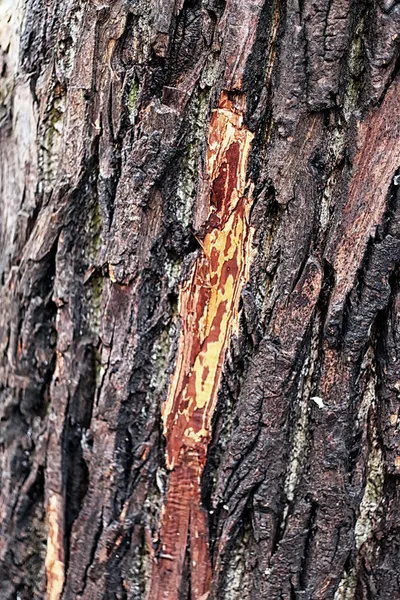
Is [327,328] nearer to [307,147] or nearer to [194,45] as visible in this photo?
[307,147]

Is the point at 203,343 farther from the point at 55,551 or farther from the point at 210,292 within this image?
the point at 55,551

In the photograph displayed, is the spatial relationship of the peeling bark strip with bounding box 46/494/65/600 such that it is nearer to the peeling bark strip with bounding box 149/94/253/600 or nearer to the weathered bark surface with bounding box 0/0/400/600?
the weathered bark surface with bounding box 0/0/400/600

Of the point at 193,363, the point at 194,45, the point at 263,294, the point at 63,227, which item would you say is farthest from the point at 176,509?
the point at 194,45

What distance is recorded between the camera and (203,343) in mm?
915

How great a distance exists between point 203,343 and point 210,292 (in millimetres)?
78

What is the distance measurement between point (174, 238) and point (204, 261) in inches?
2.4

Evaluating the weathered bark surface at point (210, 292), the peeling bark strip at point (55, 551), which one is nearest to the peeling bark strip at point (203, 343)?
the weathered bark surface at point (210, 292)

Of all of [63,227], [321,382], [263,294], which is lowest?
[321,382]

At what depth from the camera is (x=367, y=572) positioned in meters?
0.95

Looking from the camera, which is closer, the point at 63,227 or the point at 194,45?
the point at 194,45

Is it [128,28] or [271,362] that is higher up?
[128,28]

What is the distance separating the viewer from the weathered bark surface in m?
0.84

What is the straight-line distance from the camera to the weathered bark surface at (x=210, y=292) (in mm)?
836

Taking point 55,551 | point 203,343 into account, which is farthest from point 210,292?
point 55,551
